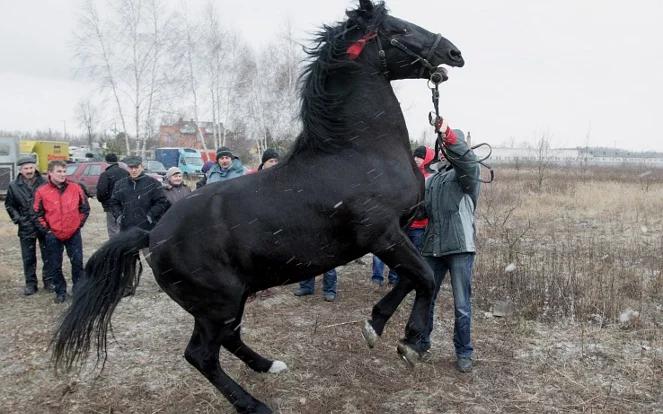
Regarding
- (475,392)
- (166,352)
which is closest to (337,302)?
(166,352)

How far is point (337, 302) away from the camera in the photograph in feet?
21.9

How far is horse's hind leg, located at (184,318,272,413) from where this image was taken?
353 cm

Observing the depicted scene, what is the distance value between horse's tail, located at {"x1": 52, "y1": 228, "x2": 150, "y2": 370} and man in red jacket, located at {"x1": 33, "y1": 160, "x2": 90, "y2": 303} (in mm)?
3607

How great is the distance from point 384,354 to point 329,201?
227 centimetres

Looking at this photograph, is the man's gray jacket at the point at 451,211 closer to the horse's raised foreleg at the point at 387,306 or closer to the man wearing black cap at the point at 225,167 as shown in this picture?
the horse's raised foreleg at the point at 387,306

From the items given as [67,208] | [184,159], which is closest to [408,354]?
[67,208]

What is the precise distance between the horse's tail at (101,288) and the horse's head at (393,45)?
209 centimetres

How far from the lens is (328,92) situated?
3.31 m

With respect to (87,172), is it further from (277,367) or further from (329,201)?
(329,201)

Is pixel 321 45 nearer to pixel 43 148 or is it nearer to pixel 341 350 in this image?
pixel 341 350

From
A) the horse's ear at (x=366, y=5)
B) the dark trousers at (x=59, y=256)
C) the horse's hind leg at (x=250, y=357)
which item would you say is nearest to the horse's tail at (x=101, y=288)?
the horse's hind leg at (x=250, y=357)

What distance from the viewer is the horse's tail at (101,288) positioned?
3.56 metres

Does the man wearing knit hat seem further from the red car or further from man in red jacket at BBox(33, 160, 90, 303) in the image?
the red car

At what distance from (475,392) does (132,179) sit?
5415 millimetres
